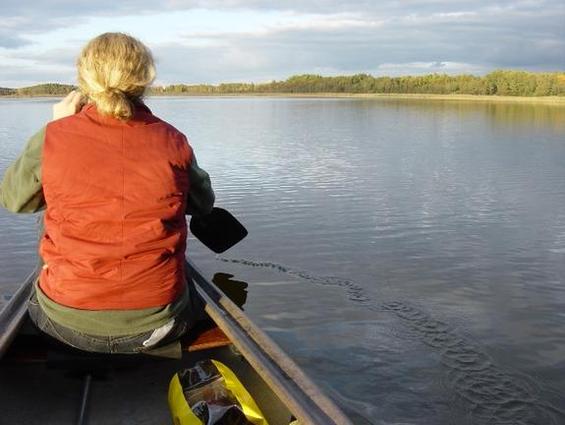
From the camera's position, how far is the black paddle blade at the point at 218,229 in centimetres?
540

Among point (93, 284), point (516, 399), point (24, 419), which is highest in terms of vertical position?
point (93, 284)

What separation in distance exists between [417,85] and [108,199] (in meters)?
117

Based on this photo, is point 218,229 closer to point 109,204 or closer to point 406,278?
point 109,204

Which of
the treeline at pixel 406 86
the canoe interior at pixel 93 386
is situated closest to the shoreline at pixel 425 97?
the treeline at pixel 406 86

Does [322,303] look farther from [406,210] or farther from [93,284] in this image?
[406,210]

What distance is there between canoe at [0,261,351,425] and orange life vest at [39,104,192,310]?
55 centimetres

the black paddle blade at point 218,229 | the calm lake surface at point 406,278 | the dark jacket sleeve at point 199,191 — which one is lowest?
the calm lake surface at point 406,278

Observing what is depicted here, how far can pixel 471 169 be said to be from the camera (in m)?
17.6

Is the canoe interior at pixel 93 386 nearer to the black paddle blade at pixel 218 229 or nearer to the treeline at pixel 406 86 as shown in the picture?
the black paddle blade at pixel 218 229

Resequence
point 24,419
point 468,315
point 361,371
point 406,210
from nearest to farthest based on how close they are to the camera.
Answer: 1. point 24,419
2. point 361,371
3. point 468,315
4. point 406,210

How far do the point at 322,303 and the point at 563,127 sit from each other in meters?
30.2

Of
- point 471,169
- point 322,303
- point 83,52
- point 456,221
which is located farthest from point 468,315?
point 471,169

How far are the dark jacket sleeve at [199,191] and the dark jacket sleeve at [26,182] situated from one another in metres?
0.70

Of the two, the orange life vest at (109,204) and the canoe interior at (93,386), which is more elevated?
the orange life vest at (109,204)
